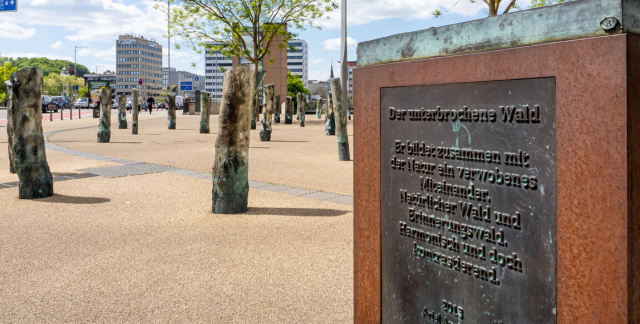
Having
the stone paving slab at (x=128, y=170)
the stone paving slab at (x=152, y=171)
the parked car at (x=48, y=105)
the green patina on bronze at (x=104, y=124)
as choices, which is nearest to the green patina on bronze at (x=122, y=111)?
the green patina on bronze at (x=104, y=124)

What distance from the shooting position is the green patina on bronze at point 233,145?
7207 mm

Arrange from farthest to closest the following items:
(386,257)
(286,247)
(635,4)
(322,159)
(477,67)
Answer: (322,159), (286,247), (386,257), (477,67), (635,4)

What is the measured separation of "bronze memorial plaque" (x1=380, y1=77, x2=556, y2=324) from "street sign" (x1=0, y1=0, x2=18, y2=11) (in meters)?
23.5

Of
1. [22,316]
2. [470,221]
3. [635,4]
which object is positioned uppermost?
[635,4]

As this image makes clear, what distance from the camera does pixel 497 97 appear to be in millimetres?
2373

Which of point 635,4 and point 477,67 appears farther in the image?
point 477,67

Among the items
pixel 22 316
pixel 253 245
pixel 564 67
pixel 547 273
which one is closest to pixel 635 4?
pixel 564 67

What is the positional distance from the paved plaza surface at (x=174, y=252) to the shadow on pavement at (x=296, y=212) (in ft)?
0.08

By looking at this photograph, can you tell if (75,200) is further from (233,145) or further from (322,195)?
(322,195)

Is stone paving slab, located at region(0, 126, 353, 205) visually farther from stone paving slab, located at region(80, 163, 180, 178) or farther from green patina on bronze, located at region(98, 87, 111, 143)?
green patina on bronze, located at region(98, 87, 111, 143)

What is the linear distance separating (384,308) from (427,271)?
1.16 feet

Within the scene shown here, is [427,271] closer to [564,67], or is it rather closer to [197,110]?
[564,67]

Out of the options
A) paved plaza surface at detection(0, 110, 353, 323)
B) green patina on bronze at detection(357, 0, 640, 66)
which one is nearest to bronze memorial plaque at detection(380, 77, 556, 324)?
green patina on bronze at detection(357, 0, 640, 66)

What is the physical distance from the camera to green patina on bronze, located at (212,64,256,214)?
721cm
